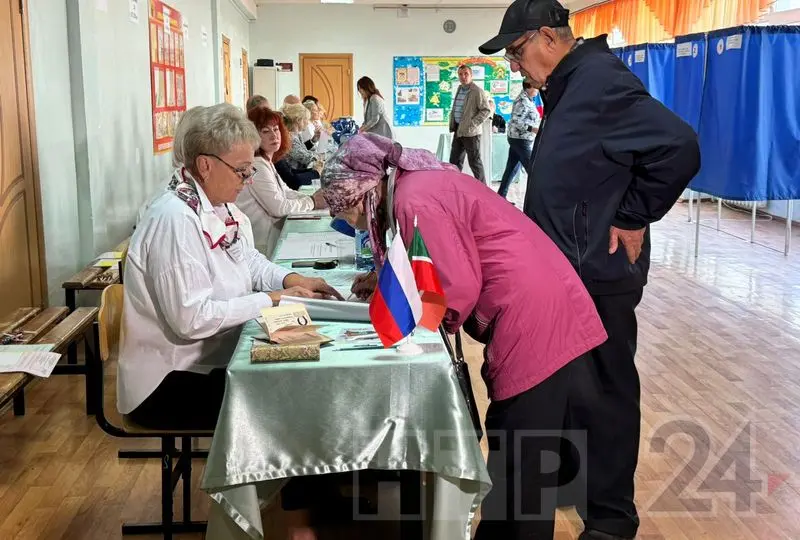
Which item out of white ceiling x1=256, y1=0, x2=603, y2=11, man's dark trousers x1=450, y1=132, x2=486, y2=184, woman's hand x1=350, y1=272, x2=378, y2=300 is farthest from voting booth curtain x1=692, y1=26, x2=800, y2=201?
white ceiling x1=256, y1=0, x2=603, y2=11

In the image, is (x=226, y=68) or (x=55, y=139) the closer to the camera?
(x=55, y=139)

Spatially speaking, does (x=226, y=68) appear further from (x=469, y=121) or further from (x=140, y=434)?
(x=140, y=434)

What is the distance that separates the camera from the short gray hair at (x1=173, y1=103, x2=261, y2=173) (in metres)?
2.35

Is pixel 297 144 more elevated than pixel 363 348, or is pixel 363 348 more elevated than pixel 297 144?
pixel 297 144

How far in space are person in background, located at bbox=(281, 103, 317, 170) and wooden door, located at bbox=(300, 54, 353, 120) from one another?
847 cm

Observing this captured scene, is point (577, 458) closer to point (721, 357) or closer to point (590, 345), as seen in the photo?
point (590, 345)

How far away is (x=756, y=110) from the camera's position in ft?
21.2

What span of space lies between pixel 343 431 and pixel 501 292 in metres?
0.49

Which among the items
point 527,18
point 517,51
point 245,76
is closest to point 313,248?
point 517,51

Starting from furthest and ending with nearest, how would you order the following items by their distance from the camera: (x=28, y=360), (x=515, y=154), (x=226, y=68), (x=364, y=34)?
(x=364, y=34) → (x=226, y=68) → (x=515, y=154) → (x=28, y=360)

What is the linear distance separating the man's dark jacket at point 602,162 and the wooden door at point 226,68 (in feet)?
27.8

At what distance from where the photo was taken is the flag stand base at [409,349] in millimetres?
1910

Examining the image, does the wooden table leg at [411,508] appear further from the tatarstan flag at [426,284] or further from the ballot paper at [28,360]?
the ballot paper at [28,360]

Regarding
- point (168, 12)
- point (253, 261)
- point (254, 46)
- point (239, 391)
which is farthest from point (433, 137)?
point (239, 391)
